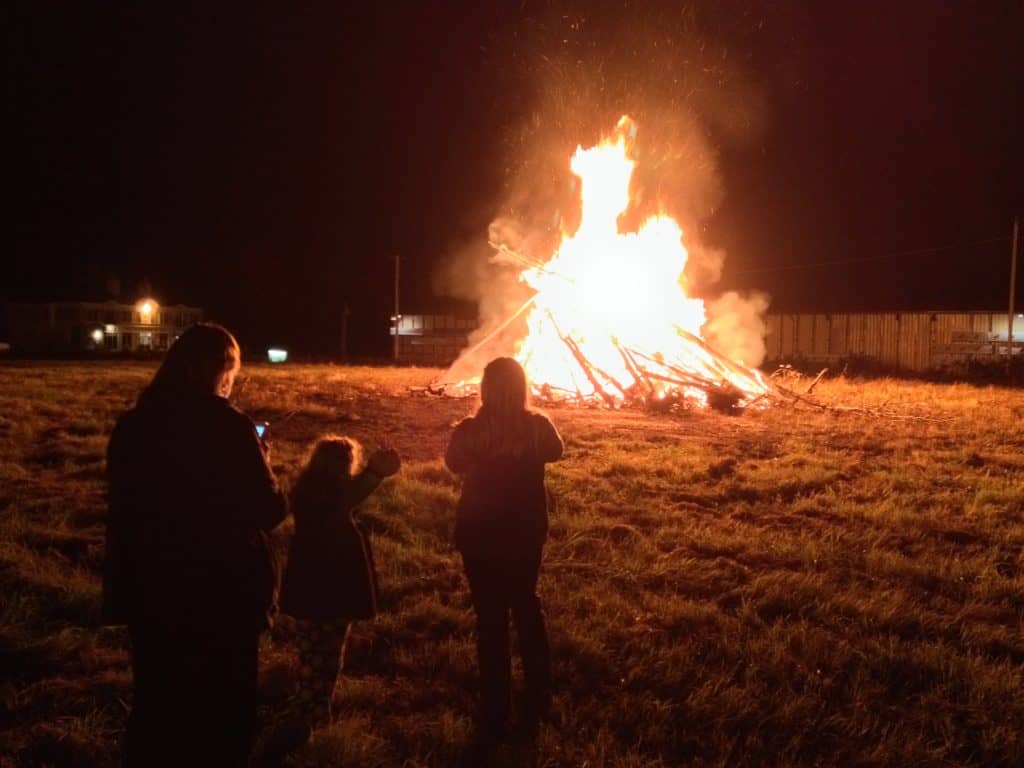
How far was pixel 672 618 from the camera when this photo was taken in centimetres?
466

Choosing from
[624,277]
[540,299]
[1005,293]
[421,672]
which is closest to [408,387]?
[540,299]

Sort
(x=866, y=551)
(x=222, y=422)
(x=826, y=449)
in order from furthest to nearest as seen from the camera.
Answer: (x=826, y=449)
(x=866, y=551)
(x=222, y=422)

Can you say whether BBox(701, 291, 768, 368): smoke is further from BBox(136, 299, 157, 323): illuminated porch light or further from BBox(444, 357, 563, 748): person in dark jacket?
BBox(136, 299, 157, 323): illuminated porch light

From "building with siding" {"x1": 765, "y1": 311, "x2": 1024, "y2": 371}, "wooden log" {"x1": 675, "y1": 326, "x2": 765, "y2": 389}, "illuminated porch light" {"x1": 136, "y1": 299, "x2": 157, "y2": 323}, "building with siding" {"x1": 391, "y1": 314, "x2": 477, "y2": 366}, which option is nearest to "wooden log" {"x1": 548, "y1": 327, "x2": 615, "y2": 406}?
"wooden log" {"x1": 675, "y1": 326, "x2": 765, "y2": 389}

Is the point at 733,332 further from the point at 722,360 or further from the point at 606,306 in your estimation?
the point at 606,306

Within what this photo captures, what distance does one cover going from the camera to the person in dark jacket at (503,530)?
3.44m

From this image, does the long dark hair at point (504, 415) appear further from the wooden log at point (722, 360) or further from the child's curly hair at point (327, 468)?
the wooden log at point (722, 360)

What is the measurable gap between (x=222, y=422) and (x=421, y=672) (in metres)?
1.91

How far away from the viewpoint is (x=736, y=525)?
662cm

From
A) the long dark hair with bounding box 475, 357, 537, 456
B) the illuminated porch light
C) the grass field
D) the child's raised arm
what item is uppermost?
the illuminated porch light

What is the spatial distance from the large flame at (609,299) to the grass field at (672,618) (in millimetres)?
6101

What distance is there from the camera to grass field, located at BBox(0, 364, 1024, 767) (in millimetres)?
3402

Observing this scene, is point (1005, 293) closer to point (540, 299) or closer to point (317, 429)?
point (540, 299)

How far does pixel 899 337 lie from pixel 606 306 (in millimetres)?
19978
